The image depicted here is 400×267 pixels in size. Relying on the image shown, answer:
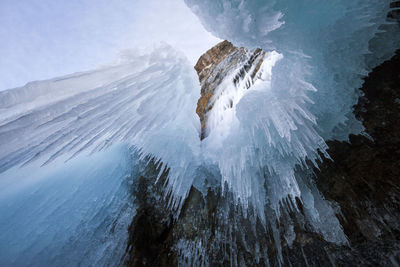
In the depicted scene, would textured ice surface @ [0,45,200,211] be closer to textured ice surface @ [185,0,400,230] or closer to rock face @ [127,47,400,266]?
rock face @ [127,47,400,266]

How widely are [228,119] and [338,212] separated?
10.8 feet

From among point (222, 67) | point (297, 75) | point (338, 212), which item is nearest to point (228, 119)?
point (297, 75)

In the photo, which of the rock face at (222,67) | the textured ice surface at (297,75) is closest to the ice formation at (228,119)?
the textured ice surface at (297,75)

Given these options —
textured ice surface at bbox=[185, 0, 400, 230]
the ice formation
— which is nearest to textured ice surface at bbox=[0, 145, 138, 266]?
the ice formation

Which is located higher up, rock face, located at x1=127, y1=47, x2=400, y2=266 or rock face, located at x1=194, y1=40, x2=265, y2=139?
rock face, located at x1=194, y1=40, x2=265, y2=139

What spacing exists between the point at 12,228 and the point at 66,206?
2.75ft

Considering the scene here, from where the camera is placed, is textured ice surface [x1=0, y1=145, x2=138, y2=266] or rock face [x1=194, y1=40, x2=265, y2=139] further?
rock face [x1=194, y1=40, x2=265, y2=139]

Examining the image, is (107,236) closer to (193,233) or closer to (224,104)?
(193,233)

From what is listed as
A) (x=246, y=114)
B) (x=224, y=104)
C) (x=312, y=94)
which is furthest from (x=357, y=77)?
(x=224, y=104)

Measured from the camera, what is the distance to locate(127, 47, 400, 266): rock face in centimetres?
247

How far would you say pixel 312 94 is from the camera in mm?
2580

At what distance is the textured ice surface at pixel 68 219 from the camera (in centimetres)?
287

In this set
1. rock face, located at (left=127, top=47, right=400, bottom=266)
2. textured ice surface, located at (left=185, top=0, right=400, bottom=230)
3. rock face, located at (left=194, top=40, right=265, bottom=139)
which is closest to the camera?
textured ice surface, located at (left=185, top=0, right=400, bottom=230)

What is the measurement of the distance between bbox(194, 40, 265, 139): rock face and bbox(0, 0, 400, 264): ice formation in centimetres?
52
